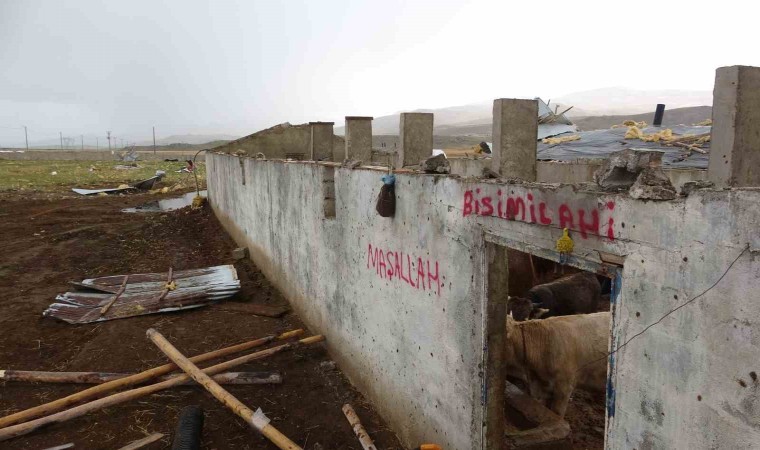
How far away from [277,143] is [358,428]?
18.5m

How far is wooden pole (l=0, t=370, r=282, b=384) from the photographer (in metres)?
6.97

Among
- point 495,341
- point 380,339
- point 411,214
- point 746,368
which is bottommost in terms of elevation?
point 380,339

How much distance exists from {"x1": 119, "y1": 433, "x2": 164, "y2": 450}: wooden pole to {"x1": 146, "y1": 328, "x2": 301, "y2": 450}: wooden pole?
0.80 meters

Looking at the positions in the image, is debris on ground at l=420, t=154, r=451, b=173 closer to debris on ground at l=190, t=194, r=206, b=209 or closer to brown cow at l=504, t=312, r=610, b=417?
brown cow at l=504, t=312, r=610, b=417

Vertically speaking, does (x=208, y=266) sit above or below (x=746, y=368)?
below

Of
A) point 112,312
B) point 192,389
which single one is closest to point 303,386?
point 192,389

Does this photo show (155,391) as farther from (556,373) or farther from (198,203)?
(198,203)

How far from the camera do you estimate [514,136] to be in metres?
4.89

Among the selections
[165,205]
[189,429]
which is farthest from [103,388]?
[165,205]

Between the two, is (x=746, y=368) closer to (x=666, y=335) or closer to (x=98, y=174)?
(x=666, y=335)

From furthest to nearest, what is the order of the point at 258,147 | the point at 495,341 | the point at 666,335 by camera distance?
1. the point at 258,147
2. the point at 495,341
3. the point at 666,335

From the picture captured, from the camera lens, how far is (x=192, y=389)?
22.9 ft

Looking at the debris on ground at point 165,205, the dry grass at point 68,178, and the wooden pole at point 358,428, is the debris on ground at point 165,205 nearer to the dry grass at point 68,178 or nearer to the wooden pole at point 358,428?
the dry grass at point 68,178

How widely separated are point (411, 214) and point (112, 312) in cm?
743
